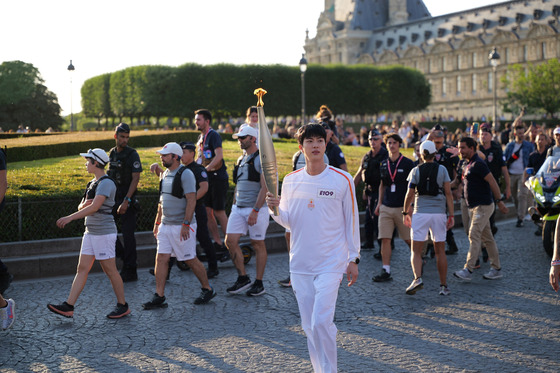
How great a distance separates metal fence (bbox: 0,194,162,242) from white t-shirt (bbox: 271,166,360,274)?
20.7 feet

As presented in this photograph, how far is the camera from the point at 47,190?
1119 cm

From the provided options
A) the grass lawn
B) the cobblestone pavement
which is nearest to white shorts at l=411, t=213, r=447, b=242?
the cobblestone pavement

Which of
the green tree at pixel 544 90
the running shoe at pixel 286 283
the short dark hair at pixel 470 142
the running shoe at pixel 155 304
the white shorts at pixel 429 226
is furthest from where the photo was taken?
the green tree at pixel 544 90

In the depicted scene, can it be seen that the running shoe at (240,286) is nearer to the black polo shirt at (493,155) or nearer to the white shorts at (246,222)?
the white shorts at (246,222)

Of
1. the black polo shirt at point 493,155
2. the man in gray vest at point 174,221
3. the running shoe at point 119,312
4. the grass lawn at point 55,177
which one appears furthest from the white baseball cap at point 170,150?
the black polo shirt at point 493,155

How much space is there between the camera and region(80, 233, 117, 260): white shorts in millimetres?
6977

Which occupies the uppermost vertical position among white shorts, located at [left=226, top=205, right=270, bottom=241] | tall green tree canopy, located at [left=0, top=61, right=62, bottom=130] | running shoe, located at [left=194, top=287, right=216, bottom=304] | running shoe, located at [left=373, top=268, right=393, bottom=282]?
tall green tree canopy, located at [left=0, top=61, right=62, bottom=130]

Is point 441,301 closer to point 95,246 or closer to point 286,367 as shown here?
point 286,367

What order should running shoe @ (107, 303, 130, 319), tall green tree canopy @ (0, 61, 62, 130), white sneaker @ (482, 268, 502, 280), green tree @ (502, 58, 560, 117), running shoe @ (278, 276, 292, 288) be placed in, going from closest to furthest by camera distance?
running shoe @ (107, 303, 130, 319) → running shoe @ (278, 276, 292, 288) → white sneaker @ (482, 268, 502, 280) → tall green tree canopy @ (0, 61, 62, 130) → green tree @ (502, 58, 560, 117)

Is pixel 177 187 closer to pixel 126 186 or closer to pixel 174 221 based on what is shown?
pixel 174 221

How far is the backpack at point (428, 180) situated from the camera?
26.2ft

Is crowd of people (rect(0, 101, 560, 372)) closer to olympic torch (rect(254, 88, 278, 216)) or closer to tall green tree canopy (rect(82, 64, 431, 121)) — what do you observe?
olympic torch (rect(254, 88, 278, 216))

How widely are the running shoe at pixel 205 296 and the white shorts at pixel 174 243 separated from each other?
1.35ft

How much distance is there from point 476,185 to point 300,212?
473cm
